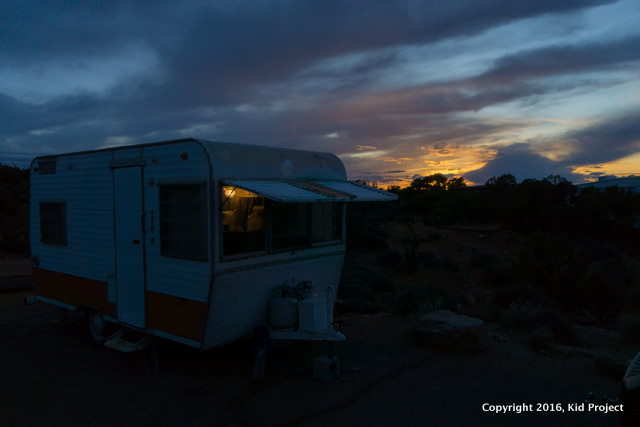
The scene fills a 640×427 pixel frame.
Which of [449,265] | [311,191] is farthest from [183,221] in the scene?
[449,265]

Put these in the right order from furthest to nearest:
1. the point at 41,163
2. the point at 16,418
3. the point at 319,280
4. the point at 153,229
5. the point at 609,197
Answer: the point at 609,197 < the point at 41,163 < the point at 319,280 < the point at 153,229 < the point at 16,418

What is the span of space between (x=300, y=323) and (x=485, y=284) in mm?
12635

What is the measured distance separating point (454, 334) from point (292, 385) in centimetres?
258

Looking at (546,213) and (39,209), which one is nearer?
(39,209)

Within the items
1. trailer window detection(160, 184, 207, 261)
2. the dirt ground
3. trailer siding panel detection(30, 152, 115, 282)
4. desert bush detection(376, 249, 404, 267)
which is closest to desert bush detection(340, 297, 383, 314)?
the dirt ground

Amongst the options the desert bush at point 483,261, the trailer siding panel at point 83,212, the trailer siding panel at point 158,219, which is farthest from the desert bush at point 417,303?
the desert bush at point 483,261

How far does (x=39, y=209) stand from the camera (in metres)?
7.85

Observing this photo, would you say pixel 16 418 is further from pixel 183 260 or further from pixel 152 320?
pixel 183 260

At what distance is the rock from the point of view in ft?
21.6

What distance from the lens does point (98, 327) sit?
280 inches

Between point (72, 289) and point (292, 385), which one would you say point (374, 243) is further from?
point (292, 385)

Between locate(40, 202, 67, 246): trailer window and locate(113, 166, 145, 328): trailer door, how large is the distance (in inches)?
62.9

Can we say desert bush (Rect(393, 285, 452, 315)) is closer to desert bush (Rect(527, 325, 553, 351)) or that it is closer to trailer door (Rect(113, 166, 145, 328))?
desert bush (Rect(527, 325, 553, 351))

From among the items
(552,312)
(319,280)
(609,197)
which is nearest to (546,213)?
(609,197)
